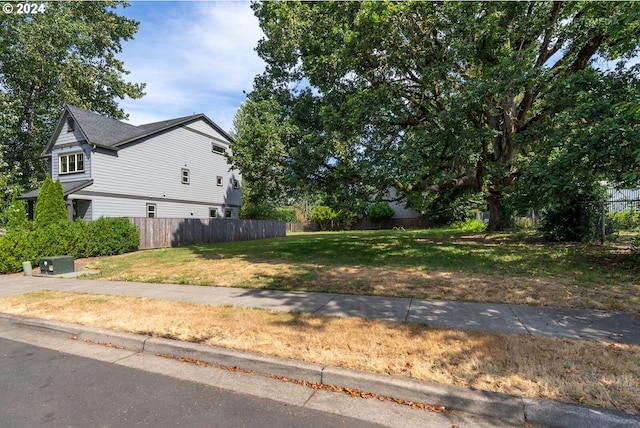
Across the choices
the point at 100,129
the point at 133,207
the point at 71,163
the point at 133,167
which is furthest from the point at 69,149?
the point at 133,207

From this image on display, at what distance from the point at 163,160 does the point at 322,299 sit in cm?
1928

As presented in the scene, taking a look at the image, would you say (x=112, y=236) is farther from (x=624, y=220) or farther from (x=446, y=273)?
(x=624, y=220)

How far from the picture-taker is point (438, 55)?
981 centimetres

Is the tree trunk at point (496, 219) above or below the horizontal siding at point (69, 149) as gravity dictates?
below

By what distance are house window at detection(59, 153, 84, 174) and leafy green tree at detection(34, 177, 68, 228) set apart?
213 inches

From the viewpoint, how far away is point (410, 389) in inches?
117

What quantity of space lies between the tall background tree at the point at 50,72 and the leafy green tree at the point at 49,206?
9112 millimetres

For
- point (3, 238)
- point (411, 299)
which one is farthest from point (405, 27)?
point (3, 238)

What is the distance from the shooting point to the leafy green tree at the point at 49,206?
12.8 meters

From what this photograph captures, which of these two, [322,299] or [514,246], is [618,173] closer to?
[514,246]

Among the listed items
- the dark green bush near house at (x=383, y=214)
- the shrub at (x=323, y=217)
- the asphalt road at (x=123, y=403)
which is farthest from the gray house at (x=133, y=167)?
the dark green bush near house at (x=383, y=214)

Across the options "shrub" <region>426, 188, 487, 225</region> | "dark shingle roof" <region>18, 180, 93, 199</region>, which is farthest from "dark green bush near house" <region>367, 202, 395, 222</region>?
"dark shingle roof" <region>18, 180, 93, 199</region>

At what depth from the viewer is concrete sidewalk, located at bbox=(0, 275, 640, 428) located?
8.77ft

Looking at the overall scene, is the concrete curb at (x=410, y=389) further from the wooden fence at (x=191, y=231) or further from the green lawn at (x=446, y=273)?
the wooden fence at (x=191, y=231)
